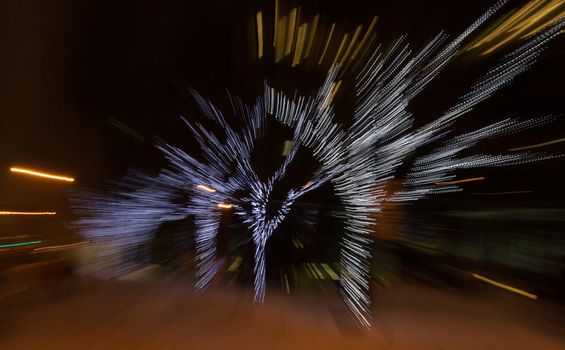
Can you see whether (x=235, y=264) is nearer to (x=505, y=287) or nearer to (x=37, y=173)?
(x=37, y=173)

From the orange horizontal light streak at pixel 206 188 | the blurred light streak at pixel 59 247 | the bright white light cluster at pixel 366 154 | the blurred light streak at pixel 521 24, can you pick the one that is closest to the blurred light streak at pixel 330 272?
the bright white light cluster at pixel 366 154

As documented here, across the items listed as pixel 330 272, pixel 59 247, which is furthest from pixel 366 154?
pixel 59 247

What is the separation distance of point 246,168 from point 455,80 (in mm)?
8249

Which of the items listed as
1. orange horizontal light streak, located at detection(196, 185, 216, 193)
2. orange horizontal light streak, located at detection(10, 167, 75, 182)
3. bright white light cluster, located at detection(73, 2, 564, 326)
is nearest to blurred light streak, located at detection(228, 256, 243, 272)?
bright white light cluster, located at detection(73, 2, 564, 326)

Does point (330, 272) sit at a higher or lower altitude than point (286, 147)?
lower

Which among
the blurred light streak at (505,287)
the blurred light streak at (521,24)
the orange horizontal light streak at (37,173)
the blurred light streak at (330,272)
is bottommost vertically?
the blurred light streak at (505,287)

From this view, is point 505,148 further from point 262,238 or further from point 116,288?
point 116,288

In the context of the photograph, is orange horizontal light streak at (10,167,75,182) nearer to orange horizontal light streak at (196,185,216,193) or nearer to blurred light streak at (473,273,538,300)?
orange horizontal light streak at (196,185,216,193)

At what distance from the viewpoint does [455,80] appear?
28.5 feet

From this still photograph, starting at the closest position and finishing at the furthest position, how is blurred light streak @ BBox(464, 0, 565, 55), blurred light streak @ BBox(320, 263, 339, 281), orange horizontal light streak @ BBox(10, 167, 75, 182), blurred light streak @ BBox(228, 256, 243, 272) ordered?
blurred light streak @ BBox(464, 0, 565, 55), orange horizontal light streak @ BBox(10, 167, 75, 182), blurred light streak @ BBox(320, 263, 339, 281), blurred light streak @ BBox(228, 256, 243, 272)

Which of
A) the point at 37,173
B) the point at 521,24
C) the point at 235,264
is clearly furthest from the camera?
the point at 235,264

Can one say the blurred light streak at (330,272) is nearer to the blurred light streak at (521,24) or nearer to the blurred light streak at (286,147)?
the blurred light streak at (286,147)

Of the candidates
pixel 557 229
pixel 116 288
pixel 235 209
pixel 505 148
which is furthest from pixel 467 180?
pixel 116 288

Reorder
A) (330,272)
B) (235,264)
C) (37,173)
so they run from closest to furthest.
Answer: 1. (37,173)
2. (330,272)
3. (235,264)
